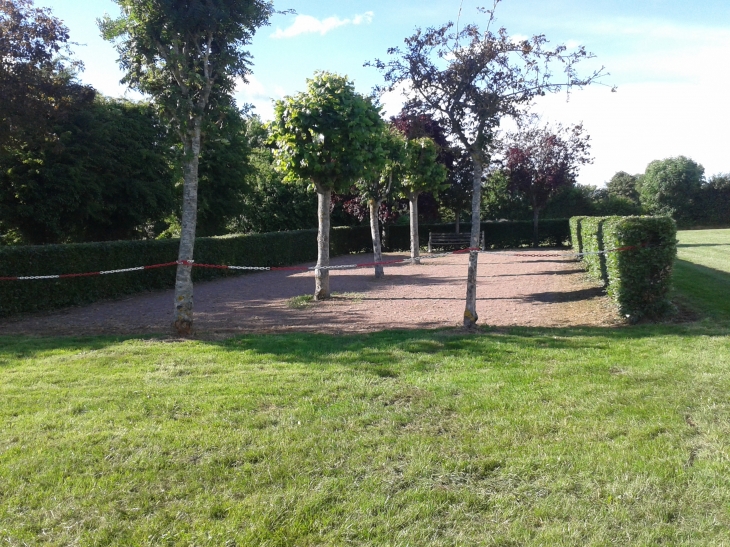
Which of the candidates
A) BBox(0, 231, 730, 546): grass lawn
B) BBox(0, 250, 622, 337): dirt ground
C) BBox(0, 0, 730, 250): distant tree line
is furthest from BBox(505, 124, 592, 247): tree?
BBox(0, 231, 730, 546): grass lawn

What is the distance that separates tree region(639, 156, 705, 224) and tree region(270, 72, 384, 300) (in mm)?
38293

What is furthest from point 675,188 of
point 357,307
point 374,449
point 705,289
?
point 374,449

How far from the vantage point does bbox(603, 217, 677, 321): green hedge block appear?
8.31m

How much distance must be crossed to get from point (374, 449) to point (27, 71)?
11290mm

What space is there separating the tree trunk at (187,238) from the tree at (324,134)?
3091 mm

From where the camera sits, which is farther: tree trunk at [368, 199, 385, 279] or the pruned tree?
tree trunk at [368, 199, 385, 279]

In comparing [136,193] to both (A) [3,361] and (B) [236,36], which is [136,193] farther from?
(A) [3,361]

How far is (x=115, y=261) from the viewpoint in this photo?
14.3 meters

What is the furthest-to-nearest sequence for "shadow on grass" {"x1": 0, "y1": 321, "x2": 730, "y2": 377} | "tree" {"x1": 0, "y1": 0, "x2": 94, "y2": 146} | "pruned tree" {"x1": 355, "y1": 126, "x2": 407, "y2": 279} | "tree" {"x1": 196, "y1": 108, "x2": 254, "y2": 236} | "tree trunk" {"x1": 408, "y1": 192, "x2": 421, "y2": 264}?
1. "tree" {"x1": 196, "y1": 108, "x2": 254, "y2": 236}
2. "tree trunk" {"x1": 408, "y1": 192, "x2": 421, "y2": 264}
3. "pruned tree" {"x1": 355, "y1": 126, "x2": 407, "y2": 279}
4. "tree" {"x1": 0, "y1": 0, "x2": 94, "y2": 146}
5. "shadow on grass" {"x1": 0, "y1": 321, "x2": 730, "y2": 377}

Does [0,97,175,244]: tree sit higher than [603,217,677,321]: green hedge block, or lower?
higher

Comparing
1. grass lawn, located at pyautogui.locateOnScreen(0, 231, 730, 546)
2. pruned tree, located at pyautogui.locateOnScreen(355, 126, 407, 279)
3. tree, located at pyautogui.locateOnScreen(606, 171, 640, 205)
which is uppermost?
tree, located at pyautogui.locateOnScreen(606, 171, 640, 205)

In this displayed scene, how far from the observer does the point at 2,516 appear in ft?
10.5

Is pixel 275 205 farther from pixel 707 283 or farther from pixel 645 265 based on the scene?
pixel 645 265

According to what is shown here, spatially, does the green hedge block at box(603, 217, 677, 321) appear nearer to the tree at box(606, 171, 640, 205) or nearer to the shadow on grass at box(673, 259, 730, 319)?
the shadow on grass at box(673, 259, 730, 319)
